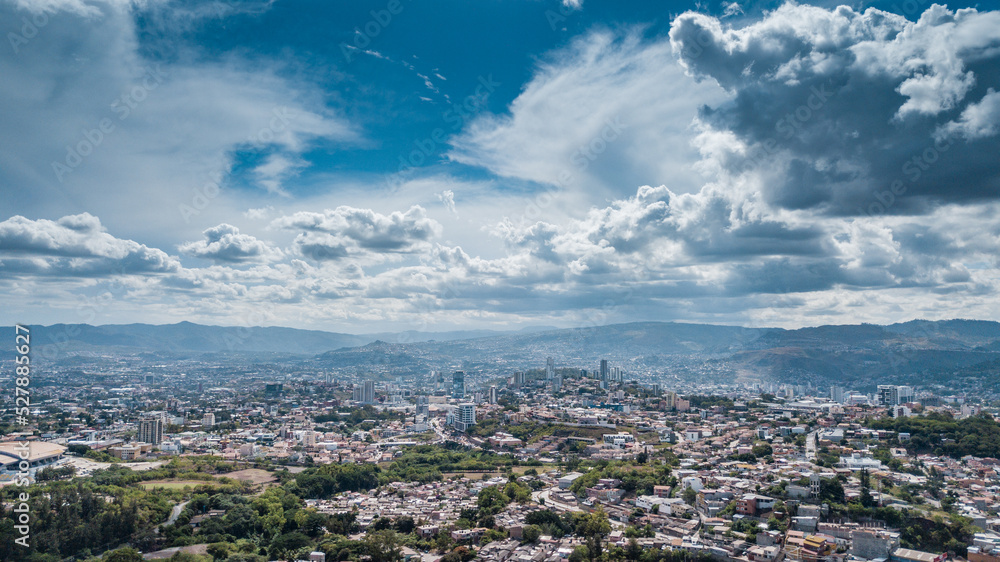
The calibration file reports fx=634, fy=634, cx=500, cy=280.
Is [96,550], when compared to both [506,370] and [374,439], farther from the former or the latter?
[506,370]

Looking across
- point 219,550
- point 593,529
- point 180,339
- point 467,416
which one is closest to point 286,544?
point 219,550

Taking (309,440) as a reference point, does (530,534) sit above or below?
above

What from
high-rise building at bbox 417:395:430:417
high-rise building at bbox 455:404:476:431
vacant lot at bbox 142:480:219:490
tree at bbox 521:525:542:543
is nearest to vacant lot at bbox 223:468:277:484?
vacant lot at bbox 142:480:219:490

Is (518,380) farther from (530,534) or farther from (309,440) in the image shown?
(530,534)

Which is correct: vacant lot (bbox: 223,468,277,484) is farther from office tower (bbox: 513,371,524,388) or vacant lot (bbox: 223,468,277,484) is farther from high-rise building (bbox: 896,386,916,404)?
high-rise building (bbox: 896,386,916,404)

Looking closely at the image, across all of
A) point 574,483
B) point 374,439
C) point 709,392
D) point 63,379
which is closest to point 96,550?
point 574,483

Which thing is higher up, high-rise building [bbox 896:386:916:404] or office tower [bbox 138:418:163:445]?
high-rise building [bbox 896:386:916:404]

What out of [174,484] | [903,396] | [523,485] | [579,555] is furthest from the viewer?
[903,396]

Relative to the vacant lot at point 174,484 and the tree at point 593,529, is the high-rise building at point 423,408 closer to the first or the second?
the vacant lot at point 174,484

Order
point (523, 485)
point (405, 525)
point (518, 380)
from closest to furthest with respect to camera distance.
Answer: point (405, 525), point (523, 485), point (518, 380)
